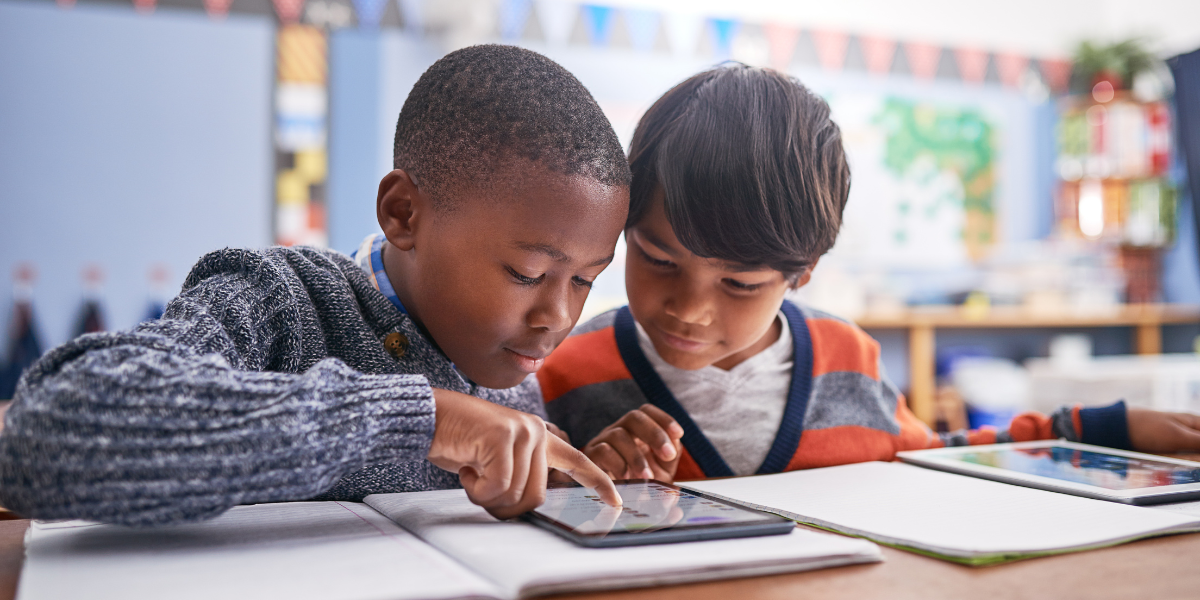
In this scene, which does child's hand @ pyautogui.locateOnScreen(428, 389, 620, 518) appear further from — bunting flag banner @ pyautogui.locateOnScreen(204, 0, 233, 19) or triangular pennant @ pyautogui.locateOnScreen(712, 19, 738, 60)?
triangular pennant @ pyautogui.locateOnScreen(712, 19, 738, 60)

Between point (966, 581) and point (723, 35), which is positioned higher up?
point (723, 35)

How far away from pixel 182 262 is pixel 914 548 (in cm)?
267

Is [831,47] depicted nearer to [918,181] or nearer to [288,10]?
[918,181]

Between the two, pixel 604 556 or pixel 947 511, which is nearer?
pixel 604 556

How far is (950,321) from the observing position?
3.14 meters

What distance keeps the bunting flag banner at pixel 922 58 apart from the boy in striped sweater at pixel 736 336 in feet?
9.76

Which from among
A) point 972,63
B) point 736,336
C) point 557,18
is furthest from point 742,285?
point 972,63

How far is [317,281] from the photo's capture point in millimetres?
705

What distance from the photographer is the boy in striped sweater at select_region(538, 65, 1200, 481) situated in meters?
0.81

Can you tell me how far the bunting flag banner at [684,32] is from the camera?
11.1 feet

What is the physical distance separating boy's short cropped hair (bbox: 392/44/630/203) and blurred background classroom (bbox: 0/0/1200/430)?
147cm

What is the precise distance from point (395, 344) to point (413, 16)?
99.5 inches

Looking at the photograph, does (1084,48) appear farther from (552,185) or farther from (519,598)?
(519,598)

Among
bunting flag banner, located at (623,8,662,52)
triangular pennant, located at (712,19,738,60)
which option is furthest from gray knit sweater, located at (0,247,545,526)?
triangular pennant, located at (712,19,738,60)
